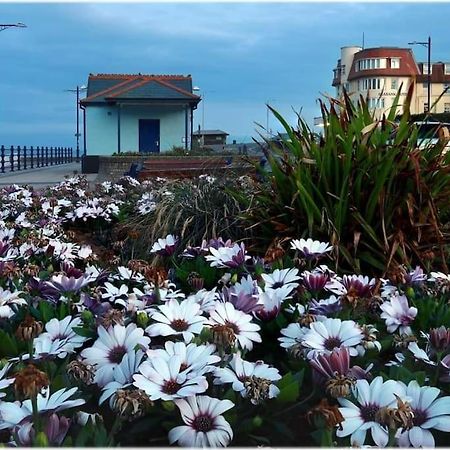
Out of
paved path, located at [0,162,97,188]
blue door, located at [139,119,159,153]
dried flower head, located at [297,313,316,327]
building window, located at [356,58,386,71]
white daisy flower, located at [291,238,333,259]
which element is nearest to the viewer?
dried flower head, located at [297,313,316,327]

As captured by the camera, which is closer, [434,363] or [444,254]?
[434,363]

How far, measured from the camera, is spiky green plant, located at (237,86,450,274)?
3.46m

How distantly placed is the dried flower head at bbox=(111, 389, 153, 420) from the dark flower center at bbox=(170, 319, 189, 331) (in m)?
0.36

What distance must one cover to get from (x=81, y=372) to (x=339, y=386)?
477 mm

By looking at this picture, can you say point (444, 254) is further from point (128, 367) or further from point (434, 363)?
point (128, 367)

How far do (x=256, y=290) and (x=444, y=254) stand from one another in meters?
1.93

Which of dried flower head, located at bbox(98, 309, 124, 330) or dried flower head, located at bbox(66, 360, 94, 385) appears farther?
dried flower head, located at bbox(98, 309, 124, 330)

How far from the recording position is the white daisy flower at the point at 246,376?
4.11 ft

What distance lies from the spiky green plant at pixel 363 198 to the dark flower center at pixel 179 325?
74.1 inches

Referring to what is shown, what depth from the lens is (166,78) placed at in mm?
32562

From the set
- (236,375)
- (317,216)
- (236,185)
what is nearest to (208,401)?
(236,375)

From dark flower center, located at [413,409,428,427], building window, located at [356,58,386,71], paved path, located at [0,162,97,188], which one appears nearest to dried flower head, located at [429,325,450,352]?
dark flower center, located at [413,409,428,427]

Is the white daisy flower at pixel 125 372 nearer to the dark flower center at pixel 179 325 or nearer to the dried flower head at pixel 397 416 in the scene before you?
the dark flower center at pixel 179 325

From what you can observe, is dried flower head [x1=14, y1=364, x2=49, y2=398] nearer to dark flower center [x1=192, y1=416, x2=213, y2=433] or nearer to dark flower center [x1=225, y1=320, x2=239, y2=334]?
dark flower center [x1=192, y1=416, x2=213, y2=433]
